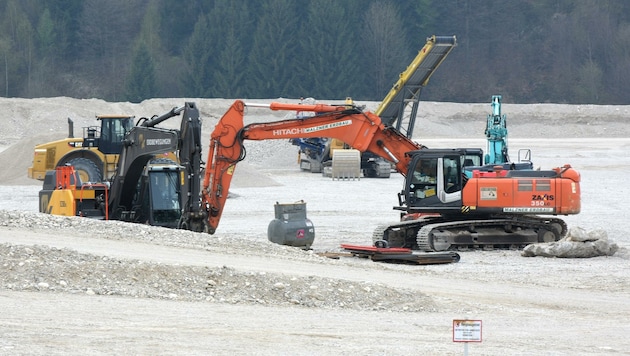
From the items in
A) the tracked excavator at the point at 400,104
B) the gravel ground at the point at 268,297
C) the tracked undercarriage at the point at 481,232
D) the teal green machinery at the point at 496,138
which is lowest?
the gravel ground at the point at 268,297

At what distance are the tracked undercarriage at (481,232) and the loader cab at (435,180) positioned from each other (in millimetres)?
382

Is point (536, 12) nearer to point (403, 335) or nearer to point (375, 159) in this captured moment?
point (375, 159)

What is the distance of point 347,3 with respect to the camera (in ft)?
330

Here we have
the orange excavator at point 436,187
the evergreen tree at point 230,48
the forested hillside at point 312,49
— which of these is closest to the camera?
the orange excavator at point 436,187

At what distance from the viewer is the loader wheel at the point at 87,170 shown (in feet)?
113

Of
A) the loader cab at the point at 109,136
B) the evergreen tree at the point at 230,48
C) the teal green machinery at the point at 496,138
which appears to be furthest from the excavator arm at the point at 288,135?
the evergreen tree at the point at 230,48

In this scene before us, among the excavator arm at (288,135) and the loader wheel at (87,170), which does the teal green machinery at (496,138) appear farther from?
the loader wheel at (87,170)

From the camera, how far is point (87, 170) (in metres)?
34.4

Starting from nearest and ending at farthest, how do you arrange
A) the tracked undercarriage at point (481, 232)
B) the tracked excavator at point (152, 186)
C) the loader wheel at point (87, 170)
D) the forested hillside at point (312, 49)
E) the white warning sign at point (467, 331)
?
the white warning sign at point (467, 331)
the tracked excavator at point (152, 186)
the tracked undercarriage at point (481, 232)
the loader wheel at point (87, 170)
the forested hillside at point (312, 49)

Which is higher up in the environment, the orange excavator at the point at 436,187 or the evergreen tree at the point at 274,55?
the evergreen tree at the point at 274,55

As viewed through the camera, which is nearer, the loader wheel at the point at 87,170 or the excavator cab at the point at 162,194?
the excavator cab at the point at 162,194

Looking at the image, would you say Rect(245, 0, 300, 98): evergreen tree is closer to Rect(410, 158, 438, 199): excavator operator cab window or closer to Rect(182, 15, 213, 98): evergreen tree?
Rect(182, 15, 213, 98): evergreen tree

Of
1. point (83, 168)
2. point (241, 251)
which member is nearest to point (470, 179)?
point (241, 251)

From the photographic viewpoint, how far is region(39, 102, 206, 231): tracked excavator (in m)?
21.2
